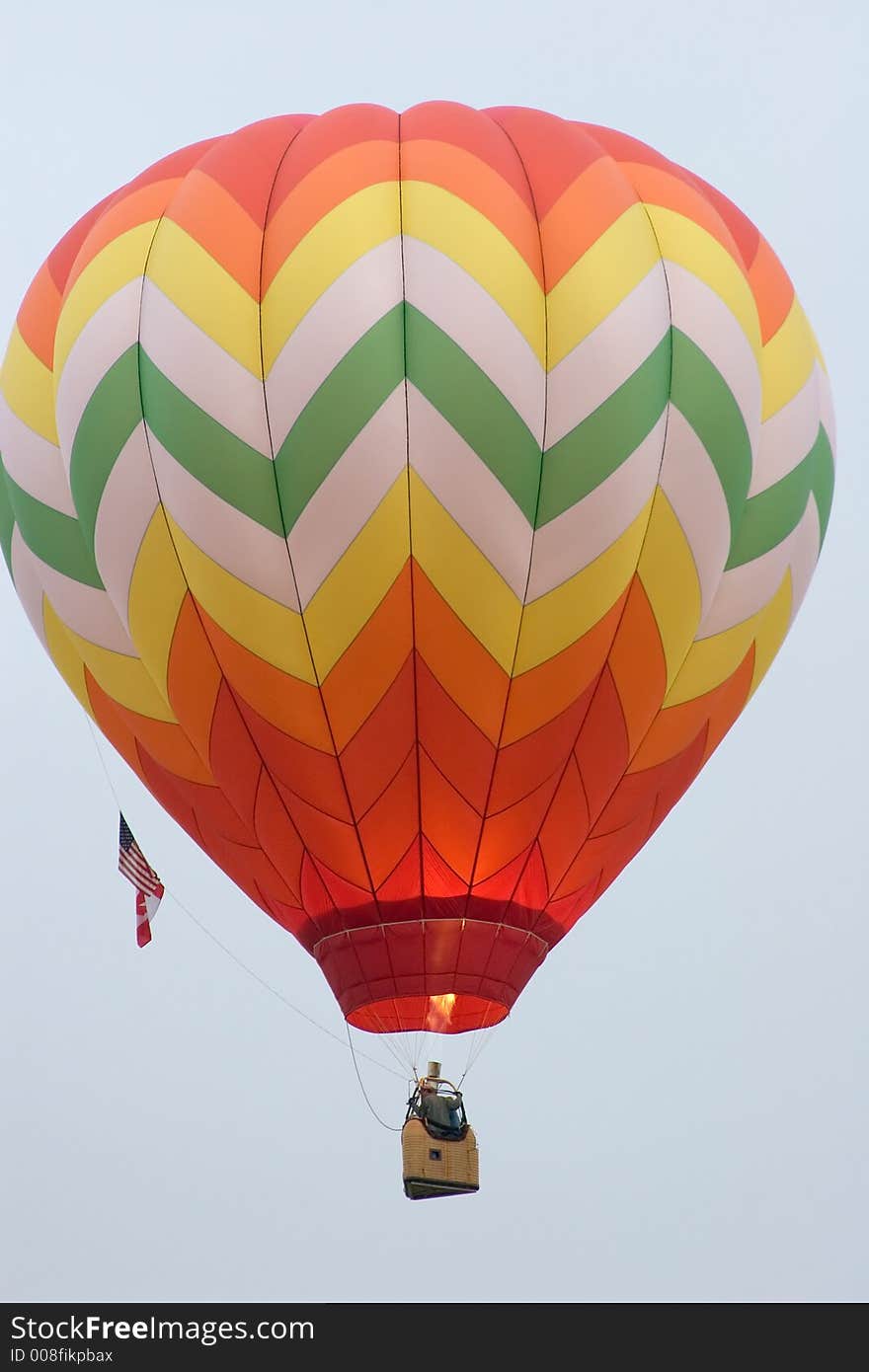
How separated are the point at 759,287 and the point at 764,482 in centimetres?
110

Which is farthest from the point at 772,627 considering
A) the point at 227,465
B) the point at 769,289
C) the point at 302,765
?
the point at 227,465

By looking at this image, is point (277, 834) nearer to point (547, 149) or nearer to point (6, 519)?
point (6, 519)

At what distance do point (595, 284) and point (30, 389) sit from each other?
325cm

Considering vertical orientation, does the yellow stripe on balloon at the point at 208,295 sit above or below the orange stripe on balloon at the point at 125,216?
below

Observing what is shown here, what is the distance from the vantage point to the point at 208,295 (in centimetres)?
1684

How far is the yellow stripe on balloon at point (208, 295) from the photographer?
1672 cm

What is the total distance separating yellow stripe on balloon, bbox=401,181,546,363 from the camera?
16641 millimetres

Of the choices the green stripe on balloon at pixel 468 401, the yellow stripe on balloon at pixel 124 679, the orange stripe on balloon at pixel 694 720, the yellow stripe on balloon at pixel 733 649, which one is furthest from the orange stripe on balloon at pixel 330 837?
the green stripe on balloon at pixel 468 401

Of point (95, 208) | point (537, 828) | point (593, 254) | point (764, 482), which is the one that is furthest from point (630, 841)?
point (95, 208)

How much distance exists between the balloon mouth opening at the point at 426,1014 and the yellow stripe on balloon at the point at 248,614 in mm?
1849

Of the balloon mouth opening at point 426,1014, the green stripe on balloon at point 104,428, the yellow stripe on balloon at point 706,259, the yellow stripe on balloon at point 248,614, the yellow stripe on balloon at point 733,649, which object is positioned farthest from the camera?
the yellow stripe on balloon at point 733,649

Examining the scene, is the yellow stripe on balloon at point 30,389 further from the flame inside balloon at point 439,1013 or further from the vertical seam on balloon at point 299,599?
the flame inside balloon at point 439,1013

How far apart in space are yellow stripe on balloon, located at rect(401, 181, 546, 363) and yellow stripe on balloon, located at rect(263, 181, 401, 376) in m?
0.13

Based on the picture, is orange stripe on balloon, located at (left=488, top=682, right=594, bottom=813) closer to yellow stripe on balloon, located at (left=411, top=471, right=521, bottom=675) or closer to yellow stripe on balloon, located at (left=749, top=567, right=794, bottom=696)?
yellow stripe on balloon, located at (left=411, top=471, right=521, bottom=675)
